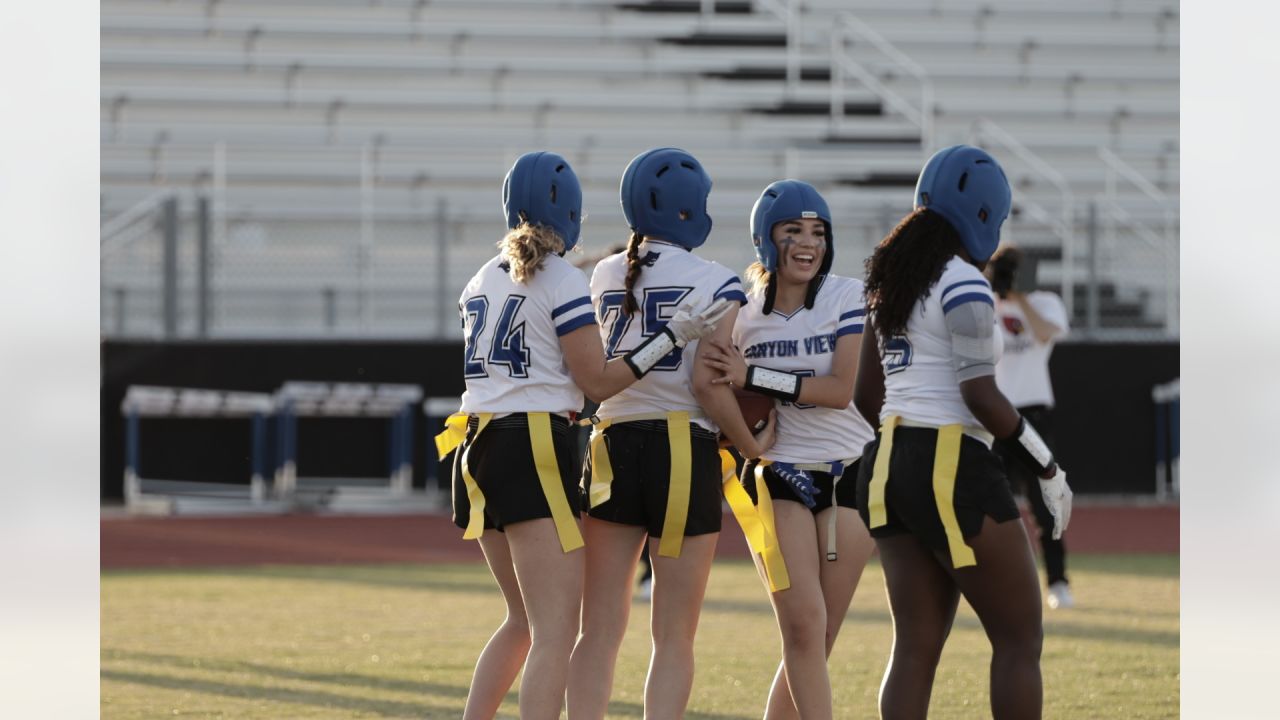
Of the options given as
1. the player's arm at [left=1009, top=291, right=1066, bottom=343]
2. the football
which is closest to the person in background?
the player's arm at [left=1009, top=291, right=1066, bottom=343]

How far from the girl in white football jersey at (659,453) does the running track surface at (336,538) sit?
24.1 ft

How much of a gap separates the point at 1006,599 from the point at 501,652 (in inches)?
56.2

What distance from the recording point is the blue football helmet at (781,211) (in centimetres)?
459

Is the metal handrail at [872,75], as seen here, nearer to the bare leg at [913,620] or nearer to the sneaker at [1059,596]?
the sneaker at [1059,596]

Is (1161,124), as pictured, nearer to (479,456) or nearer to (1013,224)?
(1013,224)

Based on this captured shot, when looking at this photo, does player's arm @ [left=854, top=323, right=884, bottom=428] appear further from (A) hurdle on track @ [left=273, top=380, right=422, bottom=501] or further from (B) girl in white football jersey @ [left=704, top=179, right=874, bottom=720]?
(A) hurdle on track @ [left=273, top=380, right=422, bottom=501]

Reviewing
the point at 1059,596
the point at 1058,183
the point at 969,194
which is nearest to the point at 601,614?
the point at 969,194

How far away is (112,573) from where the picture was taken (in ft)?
35.9

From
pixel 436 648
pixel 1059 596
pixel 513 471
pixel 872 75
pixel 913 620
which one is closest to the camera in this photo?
pixel 913 620

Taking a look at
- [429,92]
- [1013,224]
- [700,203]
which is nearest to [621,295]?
[700,203]

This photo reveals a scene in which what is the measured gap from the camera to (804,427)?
460 centimetres

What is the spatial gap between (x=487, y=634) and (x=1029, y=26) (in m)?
16.3

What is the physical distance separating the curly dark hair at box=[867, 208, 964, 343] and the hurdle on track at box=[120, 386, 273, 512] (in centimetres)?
1107

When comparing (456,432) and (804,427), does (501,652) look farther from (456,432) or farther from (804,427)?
(804,427)
